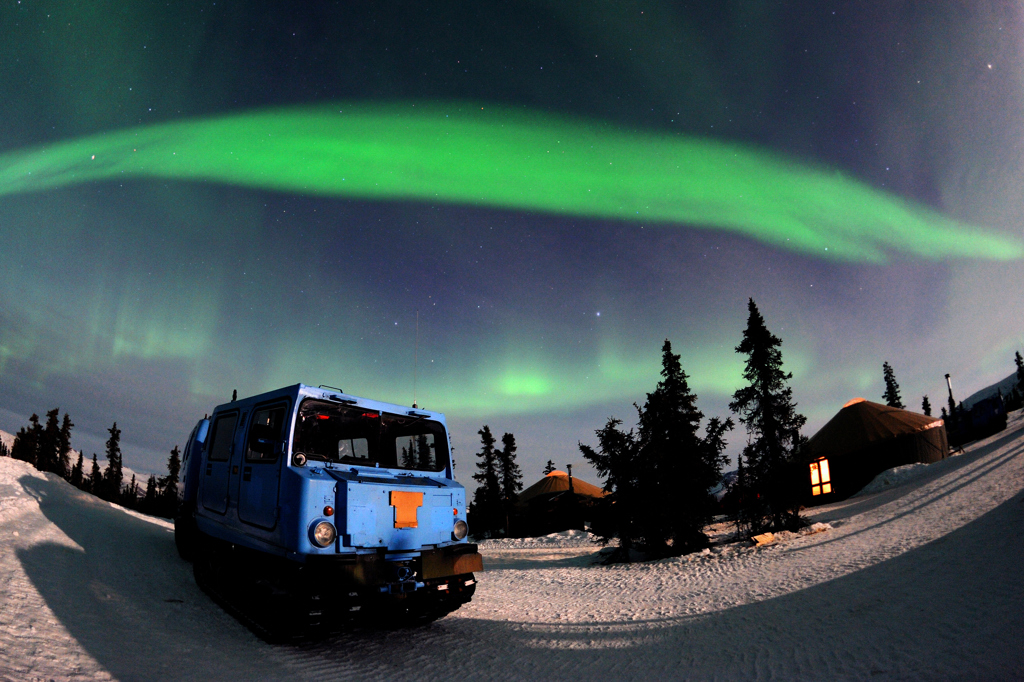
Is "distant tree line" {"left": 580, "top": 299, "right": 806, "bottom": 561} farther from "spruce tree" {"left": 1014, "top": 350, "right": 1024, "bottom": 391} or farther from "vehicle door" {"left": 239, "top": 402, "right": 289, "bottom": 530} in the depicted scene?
"spruce tree" {"left": 1014, "top": 350, "right": 1024, "bottom": 391}

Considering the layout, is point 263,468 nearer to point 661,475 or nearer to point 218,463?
point 218,463

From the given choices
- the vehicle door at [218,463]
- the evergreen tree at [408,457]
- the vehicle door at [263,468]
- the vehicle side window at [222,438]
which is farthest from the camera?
the vehicle side window at [222,438]

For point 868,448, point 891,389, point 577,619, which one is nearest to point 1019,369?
point 891,389

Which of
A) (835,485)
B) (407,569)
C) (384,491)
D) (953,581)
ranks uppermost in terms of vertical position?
(384,491)

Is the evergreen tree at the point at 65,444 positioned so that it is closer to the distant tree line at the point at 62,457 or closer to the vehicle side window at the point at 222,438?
the distant tree line at the point at 62,457

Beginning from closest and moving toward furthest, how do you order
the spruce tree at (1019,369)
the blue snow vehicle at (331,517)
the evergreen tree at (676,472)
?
the blue snow vehicle at (331,517), the evergreen tree at (676,472), the spruce tree at (1019,369)

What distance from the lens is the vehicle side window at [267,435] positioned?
614cm

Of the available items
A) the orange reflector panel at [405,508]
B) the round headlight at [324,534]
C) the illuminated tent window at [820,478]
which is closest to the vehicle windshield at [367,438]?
the orange reflector panel at [405,508]

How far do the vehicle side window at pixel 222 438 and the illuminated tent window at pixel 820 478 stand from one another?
112ft

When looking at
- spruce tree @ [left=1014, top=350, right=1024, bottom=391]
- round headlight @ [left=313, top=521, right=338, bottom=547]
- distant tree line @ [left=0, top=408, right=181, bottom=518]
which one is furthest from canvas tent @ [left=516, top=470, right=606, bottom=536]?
spruce tree @ [left=1014, top=350, right=1024, bottom=391]

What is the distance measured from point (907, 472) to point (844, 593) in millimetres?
24737

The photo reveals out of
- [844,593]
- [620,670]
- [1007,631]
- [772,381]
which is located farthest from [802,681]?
[772,381]

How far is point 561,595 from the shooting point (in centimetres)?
1102

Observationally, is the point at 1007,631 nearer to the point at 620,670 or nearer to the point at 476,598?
the point at 620,670
